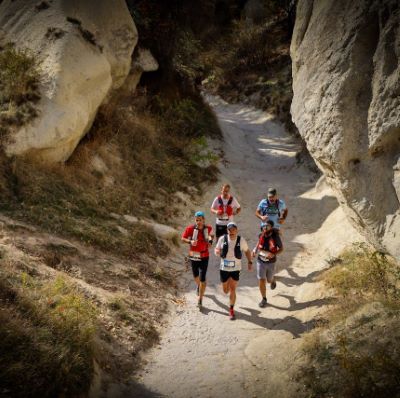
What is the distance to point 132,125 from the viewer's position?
15891 millimetres

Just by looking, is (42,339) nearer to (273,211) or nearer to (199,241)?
(199,241)

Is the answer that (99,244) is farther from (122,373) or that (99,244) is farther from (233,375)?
(233,375)

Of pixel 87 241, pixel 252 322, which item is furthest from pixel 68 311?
pixel 252 322

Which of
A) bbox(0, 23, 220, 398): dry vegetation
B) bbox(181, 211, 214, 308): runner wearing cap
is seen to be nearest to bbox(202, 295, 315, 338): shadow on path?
bbox(181, 211, 214, 308): runner wearing cap

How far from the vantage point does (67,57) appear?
1201 centimetres

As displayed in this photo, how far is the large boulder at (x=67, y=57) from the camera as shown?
Result: 1127 cm

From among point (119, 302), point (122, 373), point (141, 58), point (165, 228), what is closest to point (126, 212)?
point (165, 228)

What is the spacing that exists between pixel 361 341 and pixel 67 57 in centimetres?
1045

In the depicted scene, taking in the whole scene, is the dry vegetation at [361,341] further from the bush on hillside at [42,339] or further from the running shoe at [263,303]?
the bush on hillside at [42,339]

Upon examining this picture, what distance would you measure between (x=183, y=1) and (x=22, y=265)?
15.1m

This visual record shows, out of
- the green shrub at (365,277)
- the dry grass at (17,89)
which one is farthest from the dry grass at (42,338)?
the dry grass at (17,89)

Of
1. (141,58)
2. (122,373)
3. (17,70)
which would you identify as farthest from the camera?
(141,58)

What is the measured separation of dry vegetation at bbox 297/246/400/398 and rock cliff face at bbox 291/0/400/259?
0.88m

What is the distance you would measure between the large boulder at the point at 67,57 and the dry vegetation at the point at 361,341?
321 inches
